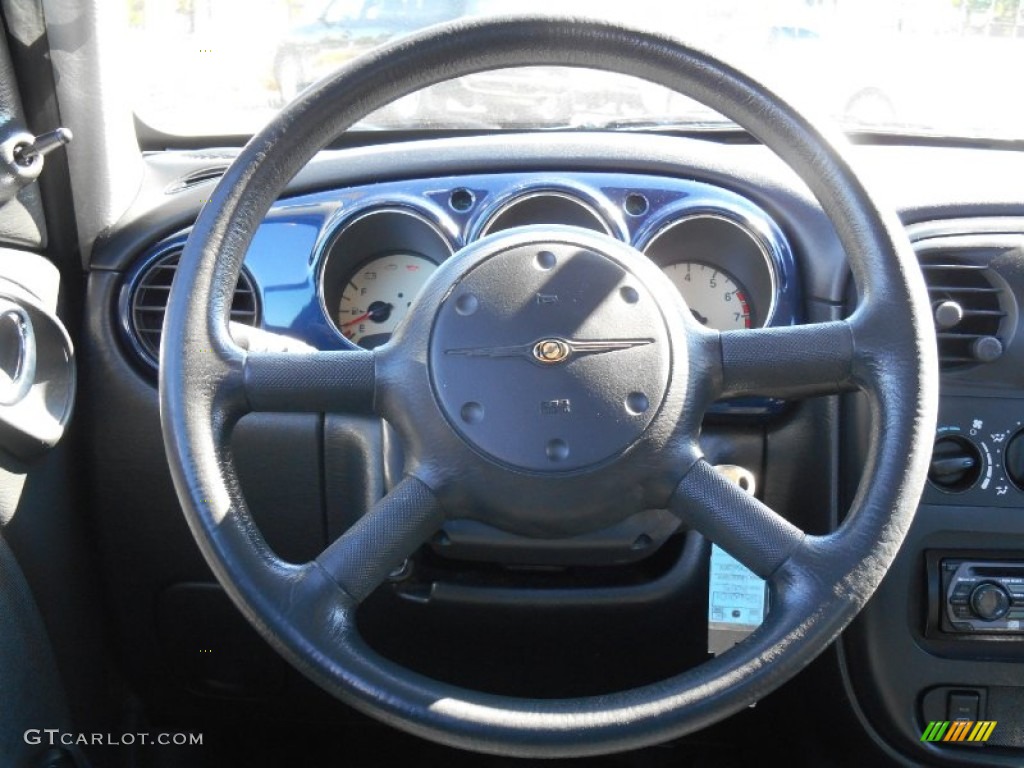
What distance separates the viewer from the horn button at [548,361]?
1.14 m

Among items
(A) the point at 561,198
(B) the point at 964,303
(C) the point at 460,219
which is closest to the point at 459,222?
(C) the point at 460,219

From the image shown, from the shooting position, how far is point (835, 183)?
1188 mm

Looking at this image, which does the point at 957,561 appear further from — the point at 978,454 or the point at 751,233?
the point at 751,233

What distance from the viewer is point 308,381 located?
1.17 m

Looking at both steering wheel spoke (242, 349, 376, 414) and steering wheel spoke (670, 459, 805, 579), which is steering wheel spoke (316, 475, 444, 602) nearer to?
steering wheel spoke (242, 349, 376, 414)

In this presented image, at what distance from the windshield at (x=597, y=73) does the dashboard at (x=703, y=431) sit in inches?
8.9

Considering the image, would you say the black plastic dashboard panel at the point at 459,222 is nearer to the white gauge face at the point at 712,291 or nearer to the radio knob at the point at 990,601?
the white gauge face at the point at 712,291

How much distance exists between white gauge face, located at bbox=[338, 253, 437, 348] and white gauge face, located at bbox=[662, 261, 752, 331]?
377 mm

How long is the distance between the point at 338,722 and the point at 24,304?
3.15 feet

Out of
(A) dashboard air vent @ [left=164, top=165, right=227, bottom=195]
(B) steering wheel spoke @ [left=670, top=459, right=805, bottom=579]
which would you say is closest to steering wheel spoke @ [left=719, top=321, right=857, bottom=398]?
(B) steering wheel spoke @ [left=670, top=459, right=805, bottom=579]

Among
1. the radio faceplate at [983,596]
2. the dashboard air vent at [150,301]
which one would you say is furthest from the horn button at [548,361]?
the radio faceplate at [983,596]

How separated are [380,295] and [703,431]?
1.74ft

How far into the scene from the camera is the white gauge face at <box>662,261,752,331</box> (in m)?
1.69

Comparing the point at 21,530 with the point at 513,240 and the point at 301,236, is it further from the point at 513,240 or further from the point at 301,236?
the point at 513,240
